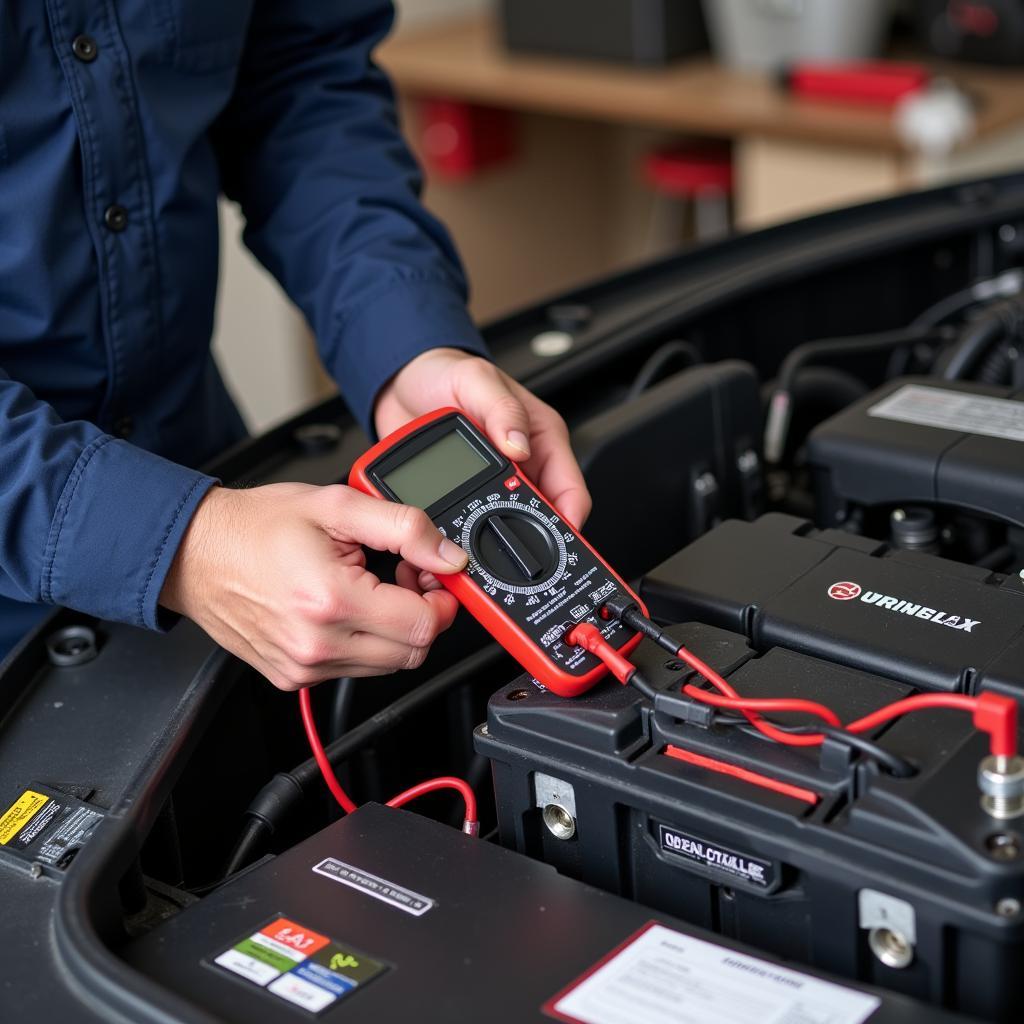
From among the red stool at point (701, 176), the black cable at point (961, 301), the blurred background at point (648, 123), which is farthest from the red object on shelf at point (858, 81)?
the black cable at point (961, 301)

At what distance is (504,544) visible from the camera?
777 millimetres

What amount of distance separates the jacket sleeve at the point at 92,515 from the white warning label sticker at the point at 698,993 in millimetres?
314


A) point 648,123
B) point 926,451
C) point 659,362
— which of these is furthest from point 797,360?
point 648,123

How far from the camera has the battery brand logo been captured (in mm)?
755

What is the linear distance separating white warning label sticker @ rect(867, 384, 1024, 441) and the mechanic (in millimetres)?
242

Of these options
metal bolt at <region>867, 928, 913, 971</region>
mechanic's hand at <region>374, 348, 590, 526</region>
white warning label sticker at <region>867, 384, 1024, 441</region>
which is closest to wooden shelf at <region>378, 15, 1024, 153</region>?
white warning label sticker at <region>867, 384, 1024, 441</region>

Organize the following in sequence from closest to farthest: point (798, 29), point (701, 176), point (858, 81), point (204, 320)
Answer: point (204, 320) → point (858, 81) → point (798, 29) → point (701, 176)

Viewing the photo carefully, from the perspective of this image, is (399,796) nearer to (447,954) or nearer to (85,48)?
(447,954)

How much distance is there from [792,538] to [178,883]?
386 mm

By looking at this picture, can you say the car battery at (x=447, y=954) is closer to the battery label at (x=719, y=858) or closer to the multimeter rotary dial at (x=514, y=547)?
the battery label at (x=719, y=858)

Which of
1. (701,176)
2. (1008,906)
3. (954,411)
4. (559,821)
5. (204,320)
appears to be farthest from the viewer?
(701,176)

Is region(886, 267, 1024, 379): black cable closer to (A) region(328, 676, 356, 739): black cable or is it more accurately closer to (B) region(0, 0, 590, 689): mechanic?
(B) region(0, 0, 590, 689): mechanic

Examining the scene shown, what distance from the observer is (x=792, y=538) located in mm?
863

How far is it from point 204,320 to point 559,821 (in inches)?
20.9
